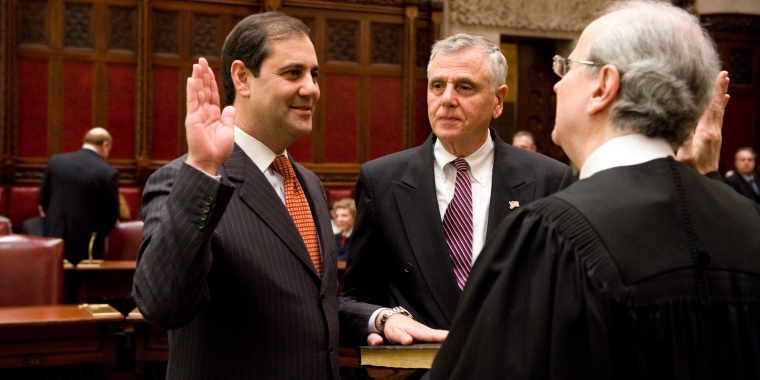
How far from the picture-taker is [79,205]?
709 centimetres

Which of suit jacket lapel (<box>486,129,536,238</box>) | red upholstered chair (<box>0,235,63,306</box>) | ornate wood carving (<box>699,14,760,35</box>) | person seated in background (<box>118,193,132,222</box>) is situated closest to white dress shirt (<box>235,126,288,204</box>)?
suit jacket lapel (<box>486,129,536,238</box>)

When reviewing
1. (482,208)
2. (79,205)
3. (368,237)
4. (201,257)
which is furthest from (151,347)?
(79,205)

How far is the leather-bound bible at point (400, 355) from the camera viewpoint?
178 cm

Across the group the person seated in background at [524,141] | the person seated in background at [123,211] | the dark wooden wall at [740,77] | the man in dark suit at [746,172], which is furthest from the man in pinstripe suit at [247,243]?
the dark wooden wall at [740,77]

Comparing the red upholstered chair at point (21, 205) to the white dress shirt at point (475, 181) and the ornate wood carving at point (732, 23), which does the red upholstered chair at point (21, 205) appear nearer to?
the white dress shirt at point (475, 181)

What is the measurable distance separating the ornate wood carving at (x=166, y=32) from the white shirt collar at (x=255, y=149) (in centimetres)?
699

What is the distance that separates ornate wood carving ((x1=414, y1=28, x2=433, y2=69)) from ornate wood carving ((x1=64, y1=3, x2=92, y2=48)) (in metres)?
3.66

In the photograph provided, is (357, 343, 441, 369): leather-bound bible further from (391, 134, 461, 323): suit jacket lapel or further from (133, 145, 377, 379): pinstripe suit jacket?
(391, 134, 461, 323): suit jacket lapel

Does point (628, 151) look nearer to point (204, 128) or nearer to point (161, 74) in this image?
point (204, 128)

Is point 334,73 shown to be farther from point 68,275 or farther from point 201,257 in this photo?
point 201,257

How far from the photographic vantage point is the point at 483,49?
248 centimetres

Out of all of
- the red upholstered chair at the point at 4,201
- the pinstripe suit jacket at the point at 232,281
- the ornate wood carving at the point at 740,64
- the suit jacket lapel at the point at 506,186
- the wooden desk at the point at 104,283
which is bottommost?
the wooden desk at the point at 104,283

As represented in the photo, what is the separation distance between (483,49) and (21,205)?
681cm

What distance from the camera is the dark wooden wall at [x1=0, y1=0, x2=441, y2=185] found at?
26.9 ft
